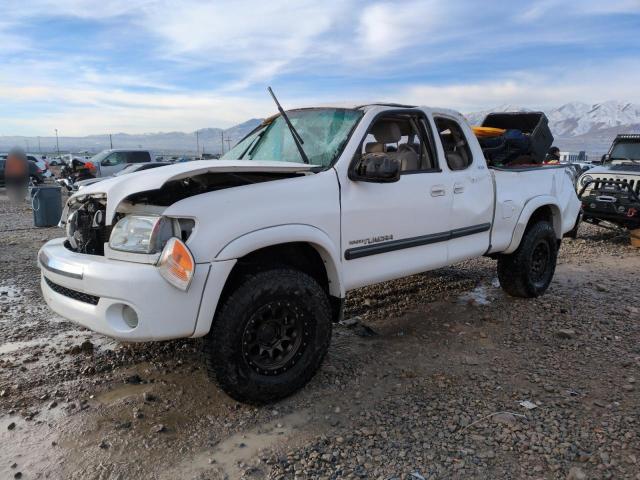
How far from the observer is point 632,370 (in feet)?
12.2

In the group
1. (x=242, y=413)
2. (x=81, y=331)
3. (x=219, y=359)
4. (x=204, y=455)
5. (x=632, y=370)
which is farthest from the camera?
(x=81, y=331)

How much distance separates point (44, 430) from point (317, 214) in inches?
80.2

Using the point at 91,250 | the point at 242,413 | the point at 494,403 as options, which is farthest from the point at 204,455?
the point at 494,403

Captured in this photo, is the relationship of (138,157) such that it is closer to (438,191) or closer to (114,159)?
(114,159)

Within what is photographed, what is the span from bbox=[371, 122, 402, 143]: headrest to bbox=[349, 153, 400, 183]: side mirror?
58cm

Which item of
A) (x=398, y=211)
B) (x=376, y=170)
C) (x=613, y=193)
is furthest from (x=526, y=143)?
(x=613, y=193)

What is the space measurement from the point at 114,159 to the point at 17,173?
6890mm

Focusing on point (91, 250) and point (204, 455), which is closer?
point (204, 455)

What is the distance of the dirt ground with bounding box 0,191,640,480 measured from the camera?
8.54ft

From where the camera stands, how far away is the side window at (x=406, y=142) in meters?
4.02

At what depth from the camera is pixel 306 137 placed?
12.7 ft

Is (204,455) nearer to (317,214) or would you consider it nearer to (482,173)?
(317,214)

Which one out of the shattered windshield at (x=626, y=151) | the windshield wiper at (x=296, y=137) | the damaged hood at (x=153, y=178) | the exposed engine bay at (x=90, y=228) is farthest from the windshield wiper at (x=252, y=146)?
the shattered windshield at (x=626, y=151)

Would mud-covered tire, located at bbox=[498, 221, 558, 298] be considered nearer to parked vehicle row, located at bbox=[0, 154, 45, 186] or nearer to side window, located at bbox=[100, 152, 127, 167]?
side window, located at bbox=[100, 152, 127, 167]
